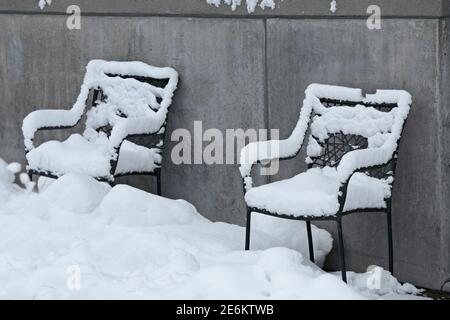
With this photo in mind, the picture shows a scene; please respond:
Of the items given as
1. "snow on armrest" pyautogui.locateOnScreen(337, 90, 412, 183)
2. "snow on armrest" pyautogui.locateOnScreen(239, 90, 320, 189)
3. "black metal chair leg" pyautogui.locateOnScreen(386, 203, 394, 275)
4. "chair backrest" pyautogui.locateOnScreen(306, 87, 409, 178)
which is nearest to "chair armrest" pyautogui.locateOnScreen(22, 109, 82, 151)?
"snow on armrest" pyautogui.locateOnScreen(239, 90, 320, 189)

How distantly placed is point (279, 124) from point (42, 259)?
175cm

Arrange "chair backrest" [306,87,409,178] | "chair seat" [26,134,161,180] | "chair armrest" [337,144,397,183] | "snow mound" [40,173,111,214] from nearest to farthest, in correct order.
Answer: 1. "chair armrest" [337,144,397,183]
2. "chair backrest" [306,87,409,178]
3. "snow mound" [40,173,111,214]
4. "chair seat" [26,134,161,180]

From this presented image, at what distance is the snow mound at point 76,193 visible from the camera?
797 centimetres

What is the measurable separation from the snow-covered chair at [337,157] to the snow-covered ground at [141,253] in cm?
27

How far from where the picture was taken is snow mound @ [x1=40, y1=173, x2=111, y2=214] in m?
7.97

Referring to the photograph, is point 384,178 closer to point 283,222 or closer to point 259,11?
point 283,222

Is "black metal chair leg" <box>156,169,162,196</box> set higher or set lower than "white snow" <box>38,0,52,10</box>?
lower

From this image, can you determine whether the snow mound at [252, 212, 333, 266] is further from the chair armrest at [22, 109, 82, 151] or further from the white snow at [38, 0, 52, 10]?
the white snow at [38, 0, 52, 10]

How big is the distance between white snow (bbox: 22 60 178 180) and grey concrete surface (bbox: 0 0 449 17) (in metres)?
0.37

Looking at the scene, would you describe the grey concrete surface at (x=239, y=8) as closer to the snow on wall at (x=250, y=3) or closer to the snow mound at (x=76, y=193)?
the snow on wall at (x=250, y=3)

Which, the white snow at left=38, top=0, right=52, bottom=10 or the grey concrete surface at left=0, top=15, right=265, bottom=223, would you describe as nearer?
the grey concrete surface at left=0, top=15, right=265, bottom=223

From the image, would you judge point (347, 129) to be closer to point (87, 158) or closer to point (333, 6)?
point (333, 6)

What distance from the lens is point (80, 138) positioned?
8.62 m

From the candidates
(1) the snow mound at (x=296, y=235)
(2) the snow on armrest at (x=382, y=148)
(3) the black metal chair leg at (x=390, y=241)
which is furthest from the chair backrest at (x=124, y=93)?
(3) the black metal chair leg at (x=390, y=241)
